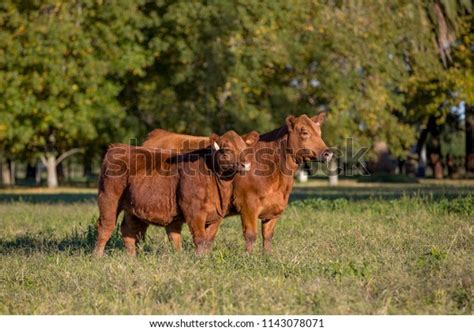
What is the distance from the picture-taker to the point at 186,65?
25.6m

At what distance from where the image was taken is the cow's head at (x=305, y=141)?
1096 cm

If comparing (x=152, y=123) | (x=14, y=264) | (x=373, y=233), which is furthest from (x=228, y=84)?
(x=14, y=264)

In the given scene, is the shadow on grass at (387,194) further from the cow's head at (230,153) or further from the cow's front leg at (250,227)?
the cow's head at (230,153)

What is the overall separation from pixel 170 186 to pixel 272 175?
1339mm

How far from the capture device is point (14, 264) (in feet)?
32.1

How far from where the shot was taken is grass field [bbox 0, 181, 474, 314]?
23.6ft

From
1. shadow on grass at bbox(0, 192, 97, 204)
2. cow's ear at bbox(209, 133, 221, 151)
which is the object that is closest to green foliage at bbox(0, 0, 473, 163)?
shadow on grass at bbox(0, 192, 97, 204)

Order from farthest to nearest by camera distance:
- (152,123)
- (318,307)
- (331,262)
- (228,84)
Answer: (152,123) → (228,84) → (331,262) → (318,307)

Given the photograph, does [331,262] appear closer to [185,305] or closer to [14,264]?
[185,305]

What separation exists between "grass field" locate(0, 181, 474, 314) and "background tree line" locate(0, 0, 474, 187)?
1278 centimetres

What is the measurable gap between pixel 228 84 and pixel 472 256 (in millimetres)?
16539

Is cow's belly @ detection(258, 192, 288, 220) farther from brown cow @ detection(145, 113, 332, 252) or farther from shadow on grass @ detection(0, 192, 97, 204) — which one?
shadow on grass @ detection(0, 192, 97, 204)

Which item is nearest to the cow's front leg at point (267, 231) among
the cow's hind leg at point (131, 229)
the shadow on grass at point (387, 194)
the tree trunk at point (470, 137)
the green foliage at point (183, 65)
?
the cow's hind leg at point (131, 229)

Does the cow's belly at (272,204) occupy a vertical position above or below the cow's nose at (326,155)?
below
